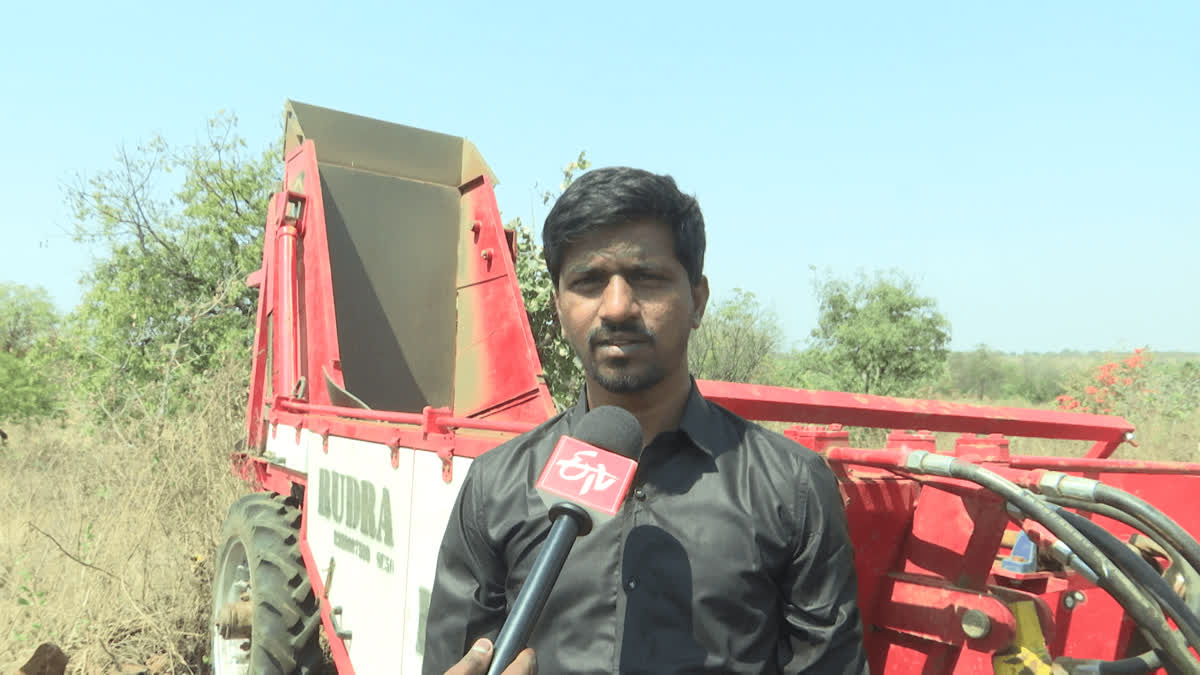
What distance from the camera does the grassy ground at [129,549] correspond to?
17.0 ft

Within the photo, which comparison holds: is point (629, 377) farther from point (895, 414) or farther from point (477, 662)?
point (895, 414)

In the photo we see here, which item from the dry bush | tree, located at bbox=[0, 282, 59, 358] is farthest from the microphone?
tree, located at bbox=[0, 282, 59, 358]

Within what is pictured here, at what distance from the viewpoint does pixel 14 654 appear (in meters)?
5.02

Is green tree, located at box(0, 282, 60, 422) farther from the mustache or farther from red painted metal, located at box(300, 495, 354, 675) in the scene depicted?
the mustache

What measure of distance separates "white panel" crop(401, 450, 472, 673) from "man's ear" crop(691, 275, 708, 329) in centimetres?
120

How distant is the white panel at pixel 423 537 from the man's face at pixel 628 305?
119 cm

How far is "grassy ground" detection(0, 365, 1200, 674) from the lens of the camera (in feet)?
17.0

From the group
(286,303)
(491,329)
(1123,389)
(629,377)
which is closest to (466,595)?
(629,377)

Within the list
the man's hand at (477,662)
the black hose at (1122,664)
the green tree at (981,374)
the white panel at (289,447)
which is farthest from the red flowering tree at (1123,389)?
the green tree at (981,374)

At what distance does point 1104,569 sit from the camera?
1.42 m

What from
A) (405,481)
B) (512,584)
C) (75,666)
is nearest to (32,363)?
(75,666)

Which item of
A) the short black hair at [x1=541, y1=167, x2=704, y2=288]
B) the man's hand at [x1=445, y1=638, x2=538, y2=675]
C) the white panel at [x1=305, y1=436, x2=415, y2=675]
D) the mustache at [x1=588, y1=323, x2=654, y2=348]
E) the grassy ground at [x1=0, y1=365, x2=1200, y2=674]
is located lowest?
the grassy ground at [x1=0, y1=365, x2=1200, y2=674]

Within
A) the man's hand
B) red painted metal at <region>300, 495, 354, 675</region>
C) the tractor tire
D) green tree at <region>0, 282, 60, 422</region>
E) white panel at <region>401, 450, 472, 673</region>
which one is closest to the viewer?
the man's hand

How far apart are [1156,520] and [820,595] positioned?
Answer: 2.03 feet
